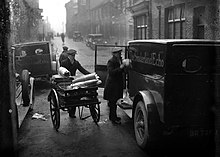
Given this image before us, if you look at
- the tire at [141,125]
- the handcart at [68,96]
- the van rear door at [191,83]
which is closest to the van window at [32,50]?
the handcart at [68,96]

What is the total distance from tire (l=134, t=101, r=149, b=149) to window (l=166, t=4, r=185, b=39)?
1023cm

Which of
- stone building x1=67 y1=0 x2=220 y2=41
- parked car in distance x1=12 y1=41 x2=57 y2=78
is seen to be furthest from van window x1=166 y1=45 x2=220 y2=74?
parked car in distance x1=12 y1=41 x2=57 y2=78

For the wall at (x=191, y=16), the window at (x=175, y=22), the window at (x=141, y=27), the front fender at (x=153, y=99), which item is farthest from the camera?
the window at (x=141, y=27)

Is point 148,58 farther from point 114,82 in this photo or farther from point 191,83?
point 114,82

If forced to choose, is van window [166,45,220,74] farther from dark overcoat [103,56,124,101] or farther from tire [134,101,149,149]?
dark overcoat [103,56,124,101]

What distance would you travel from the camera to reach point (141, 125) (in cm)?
525

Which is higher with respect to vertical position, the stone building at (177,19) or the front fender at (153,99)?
the stone building at (177,19)

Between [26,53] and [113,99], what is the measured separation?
6.27m

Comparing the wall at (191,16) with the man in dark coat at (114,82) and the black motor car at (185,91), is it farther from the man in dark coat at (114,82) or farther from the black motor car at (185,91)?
the black motor car at (185,91)

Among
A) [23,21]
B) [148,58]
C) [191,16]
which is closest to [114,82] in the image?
[148,58]

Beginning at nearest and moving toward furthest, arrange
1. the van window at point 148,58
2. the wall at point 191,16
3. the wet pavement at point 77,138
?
the van window at point 148,58
the wet pavement at point 77,138
the wall at point 191,16

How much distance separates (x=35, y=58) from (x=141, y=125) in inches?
297

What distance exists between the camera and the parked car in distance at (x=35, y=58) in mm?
11477

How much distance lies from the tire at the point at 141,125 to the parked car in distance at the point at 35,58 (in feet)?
23.3
